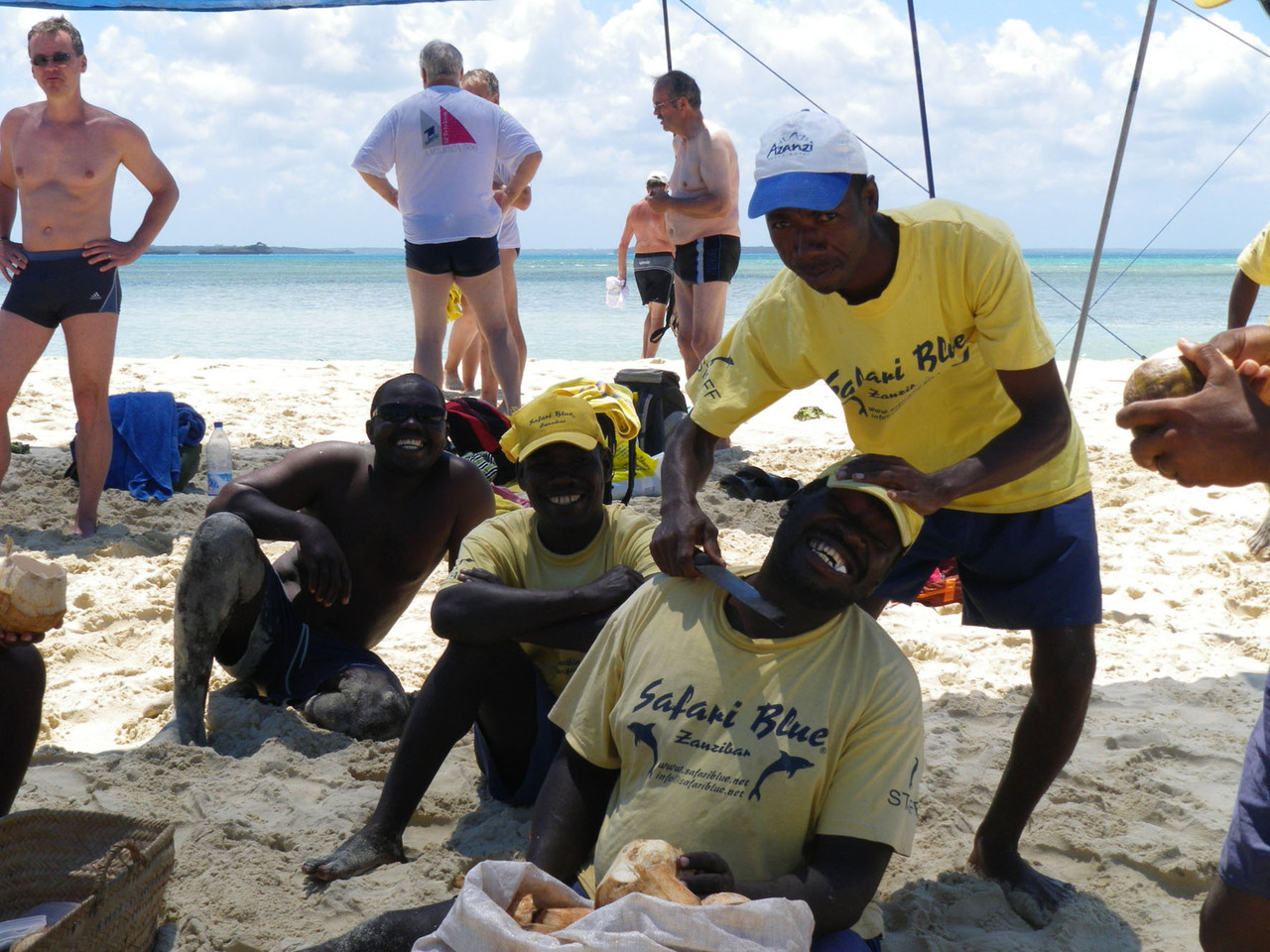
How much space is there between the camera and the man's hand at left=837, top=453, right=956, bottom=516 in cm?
203

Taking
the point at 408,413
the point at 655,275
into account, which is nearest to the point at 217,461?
the point at 408,413

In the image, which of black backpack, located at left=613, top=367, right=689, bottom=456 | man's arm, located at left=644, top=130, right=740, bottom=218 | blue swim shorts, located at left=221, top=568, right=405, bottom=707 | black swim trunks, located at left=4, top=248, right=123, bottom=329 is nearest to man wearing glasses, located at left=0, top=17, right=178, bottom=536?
black swim trunks, located at left=4, top=248, right=123, bottom=329

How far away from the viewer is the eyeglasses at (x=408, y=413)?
11.1ft

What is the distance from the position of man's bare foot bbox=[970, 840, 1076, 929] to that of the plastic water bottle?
4.76 metres

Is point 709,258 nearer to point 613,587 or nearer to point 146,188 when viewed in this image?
point 146,188

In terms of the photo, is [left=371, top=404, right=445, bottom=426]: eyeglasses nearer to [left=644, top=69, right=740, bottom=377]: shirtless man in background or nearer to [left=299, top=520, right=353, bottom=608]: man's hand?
[left=299, top=520, right=353, bottom=608]: man's hand

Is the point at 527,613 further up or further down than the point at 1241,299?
further down

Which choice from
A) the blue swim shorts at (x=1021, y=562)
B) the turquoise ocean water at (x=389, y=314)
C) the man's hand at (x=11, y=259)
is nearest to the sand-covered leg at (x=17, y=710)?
the blue swim shorts at (x=1021, y=562)

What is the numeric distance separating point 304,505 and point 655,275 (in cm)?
626

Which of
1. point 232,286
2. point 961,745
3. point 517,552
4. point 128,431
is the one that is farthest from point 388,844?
point 232,286

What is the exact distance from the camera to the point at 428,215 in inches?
254

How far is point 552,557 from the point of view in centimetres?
293

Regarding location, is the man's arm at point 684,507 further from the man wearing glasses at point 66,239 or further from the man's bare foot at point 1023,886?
the man wearing glasses at point 66,239

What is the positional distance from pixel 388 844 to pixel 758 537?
3.04 meters
